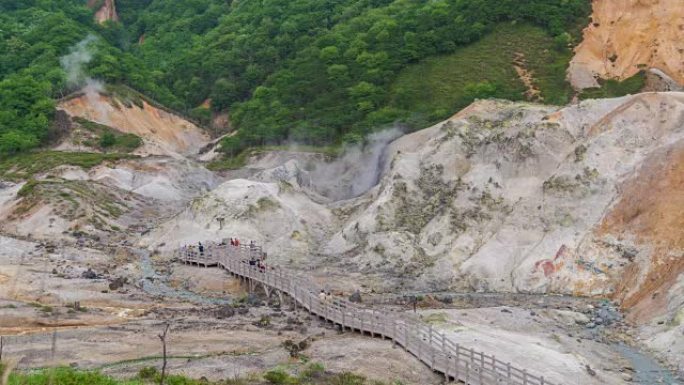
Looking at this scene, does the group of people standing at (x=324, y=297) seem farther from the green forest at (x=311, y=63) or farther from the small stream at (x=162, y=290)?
the green forest at (x=311, y=63)

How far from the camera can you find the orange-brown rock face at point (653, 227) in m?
37.2

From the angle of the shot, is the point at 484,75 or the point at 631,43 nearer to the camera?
the point at 631,43

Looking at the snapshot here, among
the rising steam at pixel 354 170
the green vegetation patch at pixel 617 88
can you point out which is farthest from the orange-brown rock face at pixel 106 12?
the green vegetation patch at pixel 617 88

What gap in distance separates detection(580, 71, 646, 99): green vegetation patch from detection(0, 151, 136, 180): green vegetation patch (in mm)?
52427

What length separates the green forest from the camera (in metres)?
92.8

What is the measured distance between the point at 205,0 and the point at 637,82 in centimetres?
10603

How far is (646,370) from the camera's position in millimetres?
29719

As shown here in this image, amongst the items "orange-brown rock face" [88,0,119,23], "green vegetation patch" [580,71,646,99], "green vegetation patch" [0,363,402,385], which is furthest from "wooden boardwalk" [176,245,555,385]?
"orange-brown rock face" [88,0,119,23]

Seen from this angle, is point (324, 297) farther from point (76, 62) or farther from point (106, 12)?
point (106, 12)

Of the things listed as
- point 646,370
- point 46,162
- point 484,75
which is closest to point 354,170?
point 484,75

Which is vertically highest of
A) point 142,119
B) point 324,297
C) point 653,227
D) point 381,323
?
point 142,119

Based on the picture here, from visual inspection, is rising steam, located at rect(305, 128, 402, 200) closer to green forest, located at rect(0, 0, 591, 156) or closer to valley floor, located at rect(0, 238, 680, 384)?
green forest, located at rect(0, 0, 591, 156)

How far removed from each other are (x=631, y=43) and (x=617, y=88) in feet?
26.8

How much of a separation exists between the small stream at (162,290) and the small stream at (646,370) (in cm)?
2227
